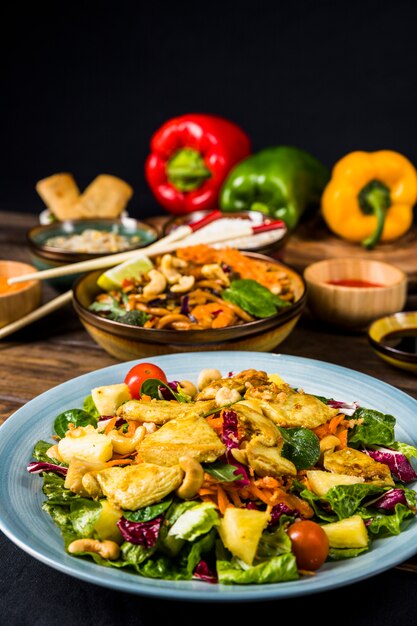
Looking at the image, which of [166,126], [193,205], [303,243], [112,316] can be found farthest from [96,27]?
[112,316]

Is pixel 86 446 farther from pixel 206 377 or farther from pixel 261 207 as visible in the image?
pixel 261 207

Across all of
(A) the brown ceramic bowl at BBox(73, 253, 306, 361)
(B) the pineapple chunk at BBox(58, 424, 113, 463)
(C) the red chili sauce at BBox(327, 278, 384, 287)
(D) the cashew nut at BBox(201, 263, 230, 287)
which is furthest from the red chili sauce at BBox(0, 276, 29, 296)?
(B) the pineapple chunk at BBox(58, 424, 113, 463)

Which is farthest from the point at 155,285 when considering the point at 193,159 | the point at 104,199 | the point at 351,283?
the point at 193,159

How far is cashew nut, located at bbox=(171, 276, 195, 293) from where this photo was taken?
3777 mm

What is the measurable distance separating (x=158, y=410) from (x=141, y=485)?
40 cm

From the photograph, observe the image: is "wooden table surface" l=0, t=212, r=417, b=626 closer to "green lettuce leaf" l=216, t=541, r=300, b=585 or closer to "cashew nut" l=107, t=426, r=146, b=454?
"green lettuce leaf" l=216, t=541, r=300, b=585

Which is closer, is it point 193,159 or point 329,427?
point 329,427

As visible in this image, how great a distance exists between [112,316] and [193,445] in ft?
4.71

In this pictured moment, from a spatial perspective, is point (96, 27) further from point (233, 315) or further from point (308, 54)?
point (233, 315)

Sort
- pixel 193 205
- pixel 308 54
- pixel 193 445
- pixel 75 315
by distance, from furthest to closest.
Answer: pixel 308 54
pixel 193 205
pixel 75 315
pixel 193 445

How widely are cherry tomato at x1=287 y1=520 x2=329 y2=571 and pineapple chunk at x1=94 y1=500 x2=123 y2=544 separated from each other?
0.47 metres

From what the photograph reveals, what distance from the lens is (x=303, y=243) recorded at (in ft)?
16.9

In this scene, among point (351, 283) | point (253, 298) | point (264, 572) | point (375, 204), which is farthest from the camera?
point (375, 204)

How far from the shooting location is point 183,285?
3.80 meters
